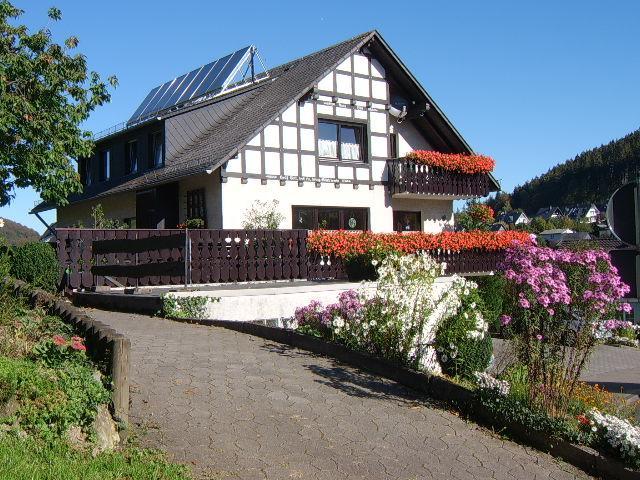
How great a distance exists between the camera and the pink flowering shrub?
6719 millimetres

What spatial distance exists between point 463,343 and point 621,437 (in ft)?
9.56

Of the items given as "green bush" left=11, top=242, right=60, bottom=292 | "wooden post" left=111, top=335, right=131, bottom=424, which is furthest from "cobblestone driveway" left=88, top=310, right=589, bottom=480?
"green bush" left=11, top=242, right=60, bottom=292

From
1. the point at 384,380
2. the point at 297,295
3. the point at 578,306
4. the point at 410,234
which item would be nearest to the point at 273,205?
the point at 410,234

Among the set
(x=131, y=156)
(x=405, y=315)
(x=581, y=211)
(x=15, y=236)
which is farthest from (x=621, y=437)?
(x=581, y=211)

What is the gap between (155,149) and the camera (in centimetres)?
2334

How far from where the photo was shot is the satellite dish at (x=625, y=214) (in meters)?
6.61

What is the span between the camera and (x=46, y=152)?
1546 centimetres

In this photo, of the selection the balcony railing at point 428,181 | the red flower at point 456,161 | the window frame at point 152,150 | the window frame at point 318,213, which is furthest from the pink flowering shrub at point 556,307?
the window frame at point 152,150

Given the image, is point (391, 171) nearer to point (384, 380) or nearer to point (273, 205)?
point (273, 205)

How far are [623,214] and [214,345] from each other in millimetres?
5461

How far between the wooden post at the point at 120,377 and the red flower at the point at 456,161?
63.4ft

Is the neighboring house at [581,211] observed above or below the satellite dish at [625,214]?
above

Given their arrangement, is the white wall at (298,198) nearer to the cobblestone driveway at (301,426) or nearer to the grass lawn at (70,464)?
the cobblestone driveway at (301,426)

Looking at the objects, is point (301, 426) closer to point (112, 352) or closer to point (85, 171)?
point (112, 352)
